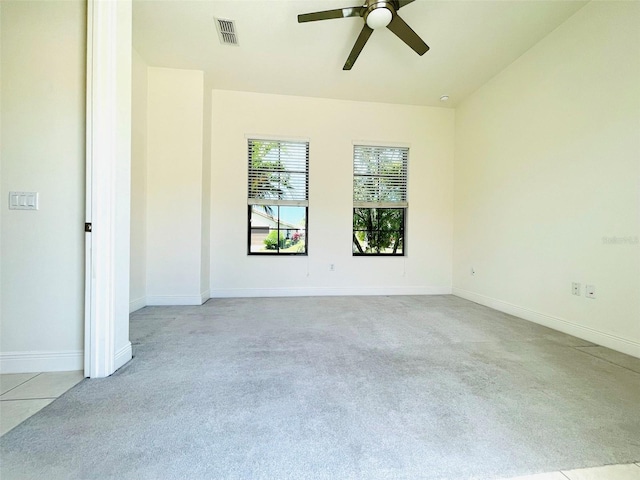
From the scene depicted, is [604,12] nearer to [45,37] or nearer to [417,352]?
[417,352]

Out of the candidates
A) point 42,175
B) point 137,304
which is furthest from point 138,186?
point 42,175

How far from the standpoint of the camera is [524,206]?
315 centimetres

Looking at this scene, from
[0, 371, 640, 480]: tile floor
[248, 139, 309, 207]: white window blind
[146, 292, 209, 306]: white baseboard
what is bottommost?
[0, 371, 640, 480]: tile floor

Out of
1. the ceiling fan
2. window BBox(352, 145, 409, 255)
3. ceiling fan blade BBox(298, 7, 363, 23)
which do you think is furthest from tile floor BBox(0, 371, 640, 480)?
window BBox(352, 145, 409, 255)

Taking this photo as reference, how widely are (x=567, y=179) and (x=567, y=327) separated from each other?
1.48m

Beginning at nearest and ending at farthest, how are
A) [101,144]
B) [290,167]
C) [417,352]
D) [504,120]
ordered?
[101,144] → [417,352] → [504,120] → [290,167]

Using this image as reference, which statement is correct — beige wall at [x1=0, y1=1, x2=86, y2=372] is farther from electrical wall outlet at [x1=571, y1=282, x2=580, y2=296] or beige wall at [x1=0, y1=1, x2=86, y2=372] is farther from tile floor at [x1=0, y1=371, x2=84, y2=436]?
electrical wall outlet at [x1=571, y1=282, x2=580, y2=296]

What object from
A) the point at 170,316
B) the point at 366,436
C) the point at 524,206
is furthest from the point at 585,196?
the point at 170,316

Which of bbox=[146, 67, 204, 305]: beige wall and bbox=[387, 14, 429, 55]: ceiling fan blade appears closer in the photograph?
bbox=[387, 14, 429, 55]: ceiling fan blade

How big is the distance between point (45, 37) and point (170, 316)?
2.53m

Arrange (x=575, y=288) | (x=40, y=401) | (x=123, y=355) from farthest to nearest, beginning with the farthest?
1. (x=575, y=288)
2. (x=123, y=355)
3. (x=40, y=401)

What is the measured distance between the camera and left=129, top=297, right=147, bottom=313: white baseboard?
3.09m

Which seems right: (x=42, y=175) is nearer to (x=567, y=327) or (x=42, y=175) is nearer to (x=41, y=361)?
(x=41, y=361)

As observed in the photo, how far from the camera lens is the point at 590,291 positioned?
96.6 inches
